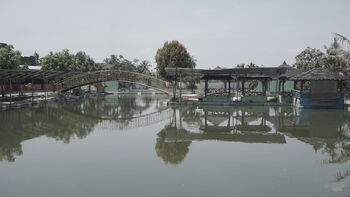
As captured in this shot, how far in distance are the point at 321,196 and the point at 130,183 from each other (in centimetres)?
452

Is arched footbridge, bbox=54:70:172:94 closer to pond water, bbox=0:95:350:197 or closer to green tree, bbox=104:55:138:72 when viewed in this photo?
pond water, bbox=0:95:350:197

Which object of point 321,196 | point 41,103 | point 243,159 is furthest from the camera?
point 41,103

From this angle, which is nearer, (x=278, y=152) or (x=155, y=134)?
(x=278, y=152)

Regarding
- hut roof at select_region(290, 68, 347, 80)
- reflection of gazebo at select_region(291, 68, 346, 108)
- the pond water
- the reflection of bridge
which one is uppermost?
hut roof at select_region(290, 68, 347, 80)

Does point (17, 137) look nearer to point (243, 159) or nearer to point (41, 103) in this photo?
point (243, 159)

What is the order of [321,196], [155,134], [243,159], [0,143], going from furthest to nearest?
[155,134] → [0,143] → [243,159] → [321,196]

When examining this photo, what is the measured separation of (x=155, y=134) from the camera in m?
13.2

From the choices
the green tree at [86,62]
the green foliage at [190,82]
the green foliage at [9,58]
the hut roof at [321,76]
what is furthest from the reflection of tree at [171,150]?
the green tree at [86,62]

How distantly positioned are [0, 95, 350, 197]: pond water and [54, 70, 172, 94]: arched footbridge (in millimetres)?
13696

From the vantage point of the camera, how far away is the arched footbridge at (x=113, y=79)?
1151 inches

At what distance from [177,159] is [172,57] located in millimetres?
37067

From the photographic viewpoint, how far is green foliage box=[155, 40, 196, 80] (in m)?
44.8

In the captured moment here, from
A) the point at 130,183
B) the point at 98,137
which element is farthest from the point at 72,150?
the point at 130,183

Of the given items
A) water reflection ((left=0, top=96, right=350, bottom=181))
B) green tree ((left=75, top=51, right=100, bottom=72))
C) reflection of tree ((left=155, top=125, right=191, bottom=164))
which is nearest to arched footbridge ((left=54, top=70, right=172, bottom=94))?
water reflection ((left=0, top=96, right=350, bottom=181))
